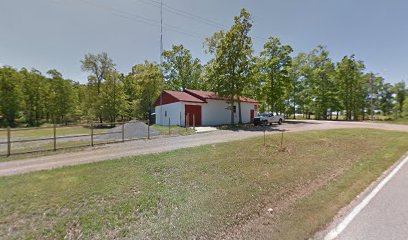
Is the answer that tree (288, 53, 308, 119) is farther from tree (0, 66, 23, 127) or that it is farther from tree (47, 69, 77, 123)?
tree (0, 66, 23, 127)

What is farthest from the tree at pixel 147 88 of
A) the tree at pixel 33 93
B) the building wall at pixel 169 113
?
the tree at pixel 33 93

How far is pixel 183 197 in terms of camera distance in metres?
4.87

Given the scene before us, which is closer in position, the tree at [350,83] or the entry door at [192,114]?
the entry door at [192,114]

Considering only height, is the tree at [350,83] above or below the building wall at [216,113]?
above

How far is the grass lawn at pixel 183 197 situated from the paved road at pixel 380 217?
355mm

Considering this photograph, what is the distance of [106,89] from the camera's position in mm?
34750

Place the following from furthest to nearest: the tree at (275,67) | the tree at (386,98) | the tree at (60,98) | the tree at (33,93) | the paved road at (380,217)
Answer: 1. the tree at (386,98)
2. the tree at (33,93)
3. the tree at (60,98)
4. the tree at (275,67)
5. the paved road at (380,217)

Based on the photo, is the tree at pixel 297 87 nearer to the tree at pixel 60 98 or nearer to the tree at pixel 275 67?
the tree at pixel 275 67

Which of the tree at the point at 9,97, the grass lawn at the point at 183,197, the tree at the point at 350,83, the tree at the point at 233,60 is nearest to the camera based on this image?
the grass lawn at the point at 183,197

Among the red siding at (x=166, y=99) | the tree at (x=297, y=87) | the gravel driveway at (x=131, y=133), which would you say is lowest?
the gravel driveway at (x=131, y=133)

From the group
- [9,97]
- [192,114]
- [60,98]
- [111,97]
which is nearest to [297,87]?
[192,114]

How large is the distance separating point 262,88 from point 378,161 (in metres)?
25.4

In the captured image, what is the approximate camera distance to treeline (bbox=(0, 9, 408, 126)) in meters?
32.8

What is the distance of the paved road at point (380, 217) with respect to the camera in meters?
3.34
